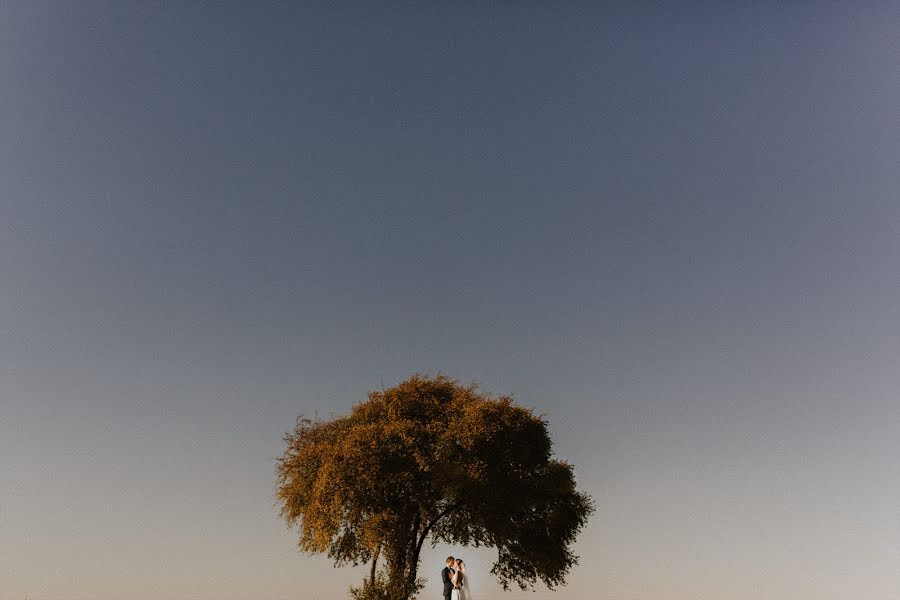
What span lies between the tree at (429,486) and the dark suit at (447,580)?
4.17 m

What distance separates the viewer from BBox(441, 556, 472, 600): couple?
31.7 metres

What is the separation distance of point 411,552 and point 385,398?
26.9ft

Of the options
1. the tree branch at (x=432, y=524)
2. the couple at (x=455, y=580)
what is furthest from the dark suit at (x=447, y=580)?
the tree branch at (x=432, y=524)

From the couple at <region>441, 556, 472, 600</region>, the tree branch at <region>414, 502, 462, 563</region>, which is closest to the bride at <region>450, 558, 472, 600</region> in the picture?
the couple at <region>441, 556, 472, 600</region>

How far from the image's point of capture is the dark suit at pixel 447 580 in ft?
105

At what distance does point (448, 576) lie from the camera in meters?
32.1

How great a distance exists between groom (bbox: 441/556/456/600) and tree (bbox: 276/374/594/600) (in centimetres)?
419

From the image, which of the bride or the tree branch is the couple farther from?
the tree branch

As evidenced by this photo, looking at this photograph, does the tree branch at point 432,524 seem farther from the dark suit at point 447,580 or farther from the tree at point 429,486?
the dark suit at point 447,580

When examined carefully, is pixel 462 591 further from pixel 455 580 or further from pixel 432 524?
pixel 432 524

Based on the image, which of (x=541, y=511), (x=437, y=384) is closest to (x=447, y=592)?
(x=541, y=511)

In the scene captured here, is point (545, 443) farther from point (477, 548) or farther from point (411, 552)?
point (411, 552)

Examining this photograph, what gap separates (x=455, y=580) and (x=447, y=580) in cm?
40

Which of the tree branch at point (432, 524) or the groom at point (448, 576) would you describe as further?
the tree branch at point (432, 524)
